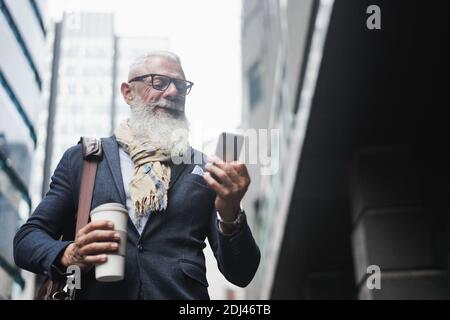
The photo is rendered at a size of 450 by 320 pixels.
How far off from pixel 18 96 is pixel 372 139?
20.3 feet

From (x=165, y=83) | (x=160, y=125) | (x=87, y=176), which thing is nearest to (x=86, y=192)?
(x=87, y=176)

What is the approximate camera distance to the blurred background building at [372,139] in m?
8.92

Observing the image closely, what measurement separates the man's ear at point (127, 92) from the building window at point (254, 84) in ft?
88.1

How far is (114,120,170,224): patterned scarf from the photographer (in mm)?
2303

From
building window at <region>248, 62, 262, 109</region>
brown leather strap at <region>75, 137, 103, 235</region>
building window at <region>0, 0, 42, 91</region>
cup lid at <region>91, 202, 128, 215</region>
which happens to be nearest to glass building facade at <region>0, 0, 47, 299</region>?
building window at <region>0, 0, 42, 91</region>

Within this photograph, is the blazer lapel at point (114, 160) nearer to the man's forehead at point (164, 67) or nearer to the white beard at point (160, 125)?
the white beard at point (160, 125)

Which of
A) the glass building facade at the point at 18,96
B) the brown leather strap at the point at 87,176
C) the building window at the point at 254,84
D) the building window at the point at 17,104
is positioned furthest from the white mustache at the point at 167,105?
the building window at the point at 254,84

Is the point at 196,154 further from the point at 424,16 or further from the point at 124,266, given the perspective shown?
the point at 424,16

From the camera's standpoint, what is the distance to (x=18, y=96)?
6.71 metres

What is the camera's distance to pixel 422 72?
32.1 ft

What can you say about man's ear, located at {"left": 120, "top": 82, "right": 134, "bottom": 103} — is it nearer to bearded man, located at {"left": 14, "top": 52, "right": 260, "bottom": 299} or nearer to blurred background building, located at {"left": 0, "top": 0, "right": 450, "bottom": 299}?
bearded man, located at {"left": 14, "top": 52, "right": 260, "bottom": 299}

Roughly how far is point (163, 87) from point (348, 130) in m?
8.99

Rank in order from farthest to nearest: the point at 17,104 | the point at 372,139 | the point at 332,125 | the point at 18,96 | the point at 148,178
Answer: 1. the point at 372,139
2. the point at 332,125
3. the point at 18,96
4. the point at 17,104
5. the point at 148,178

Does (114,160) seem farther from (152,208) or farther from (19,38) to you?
(19,38)
